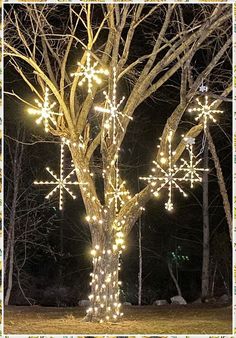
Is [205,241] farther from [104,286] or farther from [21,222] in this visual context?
[104,286]

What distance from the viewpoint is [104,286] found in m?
6.62

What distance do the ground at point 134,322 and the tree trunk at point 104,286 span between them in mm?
159

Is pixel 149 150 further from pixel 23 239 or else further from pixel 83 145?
pixel 83 145

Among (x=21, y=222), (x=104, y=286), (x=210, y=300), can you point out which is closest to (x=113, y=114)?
(x=104, y=286)

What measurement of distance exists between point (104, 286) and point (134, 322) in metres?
0.46

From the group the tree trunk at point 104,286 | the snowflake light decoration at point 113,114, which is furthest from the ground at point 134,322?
the snowflake light decoration at point 113,114

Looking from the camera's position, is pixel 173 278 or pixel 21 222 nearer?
pixel 21 222

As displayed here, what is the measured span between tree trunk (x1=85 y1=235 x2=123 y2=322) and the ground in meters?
0.16

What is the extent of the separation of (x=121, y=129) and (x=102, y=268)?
4.61ft

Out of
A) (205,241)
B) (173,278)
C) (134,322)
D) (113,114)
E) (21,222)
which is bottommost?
(134,322)

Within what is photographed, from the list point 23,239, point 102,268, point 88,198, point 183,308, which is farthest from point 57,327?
point 23,239

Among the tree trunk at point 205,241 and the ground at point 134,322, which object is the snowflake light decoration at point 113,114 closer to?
the ground at point 134,322

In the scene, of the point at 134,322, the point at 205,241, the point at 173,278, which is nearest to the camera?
the point at 134,322

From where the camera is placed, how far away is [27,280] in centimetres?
1193
